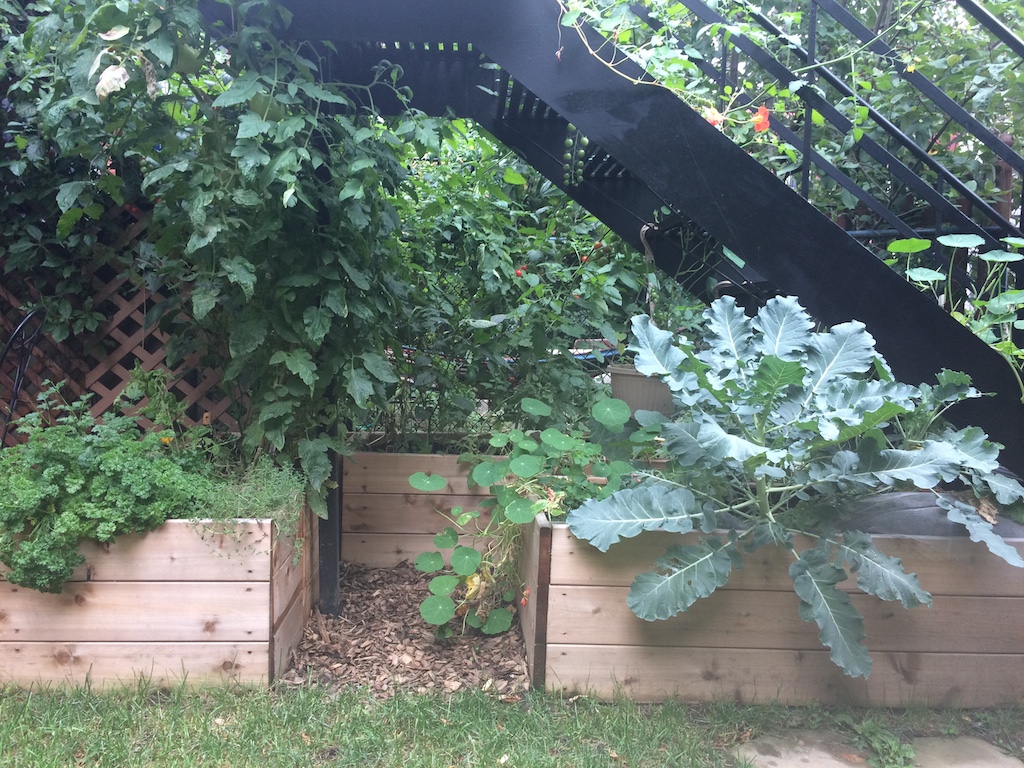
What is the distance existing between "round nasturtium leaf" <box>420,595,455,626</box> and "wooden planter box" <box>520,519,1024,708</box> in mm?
335

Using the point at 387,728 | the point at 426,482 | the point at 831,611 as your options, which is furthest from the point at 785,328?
the point at 387,728

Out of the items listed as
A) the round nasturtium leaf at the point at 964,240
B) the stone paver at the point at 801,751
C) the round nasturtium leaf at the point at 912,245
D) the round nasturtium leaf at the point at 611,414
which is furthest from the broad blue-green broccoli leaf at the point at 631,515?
the round nasturtium leaf at the point at 964,240

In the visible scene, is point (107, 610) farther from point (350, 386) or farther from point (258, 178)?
point (258, 178)

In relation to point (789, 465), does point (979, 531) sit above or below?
below

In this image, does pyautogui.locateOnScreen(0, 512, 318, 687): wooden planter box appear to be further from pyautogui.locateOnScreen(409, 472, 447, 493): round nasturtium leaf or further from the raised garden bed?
the raised garden bed

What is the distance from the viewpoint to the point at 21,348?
251 cm

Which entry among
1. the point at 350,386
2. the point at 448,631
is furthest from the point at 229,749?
the point at 350,386

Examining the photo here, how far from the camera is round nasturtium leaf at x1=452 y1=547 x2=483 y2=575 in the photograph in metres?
2.18

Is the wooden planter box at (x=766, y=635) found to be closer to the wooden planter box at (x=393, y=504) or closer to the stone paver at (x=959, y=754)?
the stone paver at (x=959, y=754)

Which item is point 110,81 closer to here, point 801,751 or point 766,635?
point 766,635

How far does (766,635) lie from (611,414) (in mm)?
857

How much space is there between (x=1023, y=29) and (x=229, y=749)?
434 centimetres

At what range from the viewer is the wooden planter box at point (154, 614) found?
6.31 ft

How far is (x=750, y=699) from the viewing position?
2.03 m
